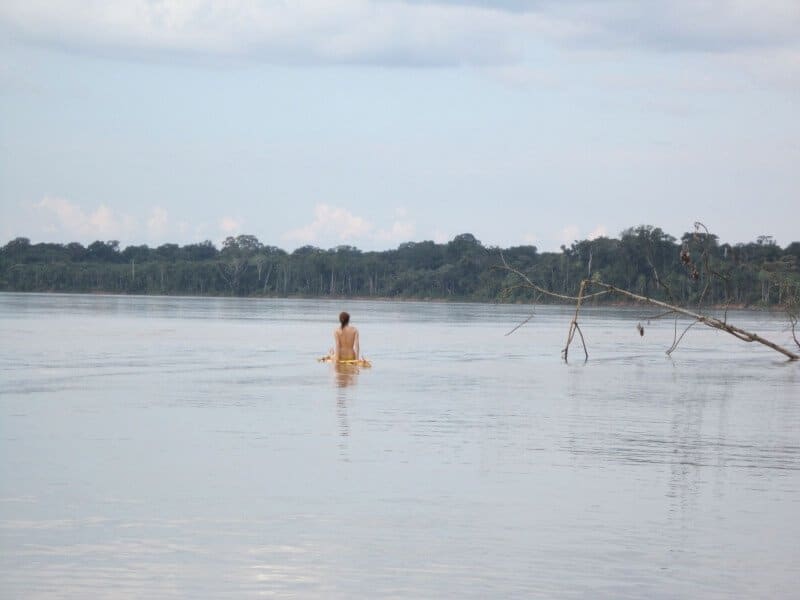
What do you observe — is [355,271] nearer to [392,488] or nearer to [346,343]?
[346,343]

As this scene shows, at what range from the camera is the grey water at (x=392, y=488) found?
27.0 ft

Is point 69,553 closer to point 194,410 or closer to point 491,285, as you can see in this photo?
point 194,410

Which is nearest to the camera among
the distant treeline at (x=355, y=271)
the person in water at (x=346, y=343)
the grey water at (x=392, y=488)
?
the grey water at (x=392, y=488)

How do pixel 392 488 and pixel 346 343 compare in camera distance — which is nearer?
pixel 392 488

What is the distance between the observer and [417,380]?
24953 mm

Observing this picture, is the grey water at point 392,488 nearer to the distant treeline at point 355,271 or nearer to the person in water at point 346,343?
the person in water at point 346,343

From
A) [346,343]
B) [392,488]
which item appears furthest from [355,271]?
[392,488]

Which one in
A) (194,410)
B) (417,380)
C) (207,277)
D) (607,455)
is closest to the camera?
(607,455)

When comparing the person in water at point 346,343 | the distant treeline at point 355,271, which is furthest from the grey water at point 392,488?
the distant treeline at point 355,271

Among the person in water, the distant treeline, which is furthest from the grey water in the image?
the distant treeline

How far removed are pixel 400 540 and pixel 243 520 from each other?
1.26 metres

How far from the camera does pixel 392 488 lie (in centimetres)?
1138

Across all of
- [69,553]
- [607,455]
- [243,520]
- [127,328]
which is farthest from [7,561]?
[127,328]

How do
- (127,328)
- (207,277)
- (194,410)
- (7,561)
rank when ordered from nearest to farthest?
(7,561)
(194,410)
(127,328)
(207,277)
